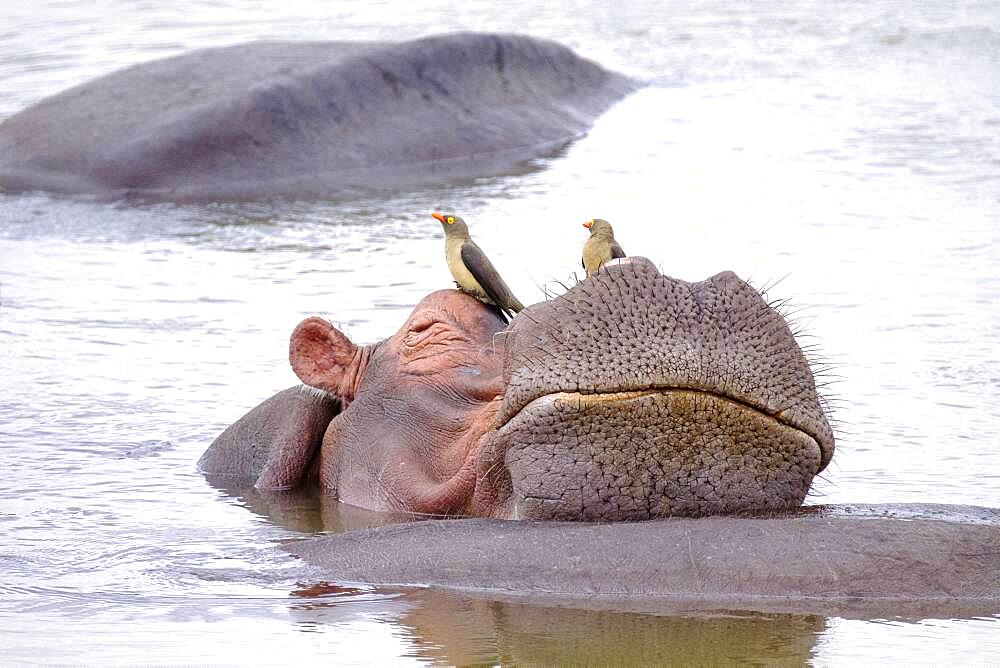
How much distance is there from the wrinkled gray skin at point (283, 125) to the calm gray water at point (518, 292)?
31 cm

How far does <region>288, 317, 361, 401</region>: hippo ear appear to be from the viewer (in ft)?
14.5

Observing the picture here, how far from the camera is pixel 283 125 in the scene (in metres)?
9.38

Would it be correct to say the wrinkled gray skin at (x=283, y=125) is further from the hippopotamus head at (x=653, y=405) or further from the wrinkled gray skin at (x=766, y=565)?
the wrinkled gray skin at (x=766, y=565)

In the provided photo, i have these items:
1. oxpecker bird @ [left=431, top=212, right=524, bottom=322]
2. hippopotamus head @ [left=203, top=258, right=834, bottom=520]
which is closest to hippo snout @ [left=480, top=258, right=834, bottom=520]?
hippopotamus head @ [left=203, top=258, right=834, bottom=520]

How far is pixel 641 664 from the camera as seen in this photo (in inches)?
127

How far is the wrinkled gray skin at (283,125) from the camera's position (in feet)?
30.0

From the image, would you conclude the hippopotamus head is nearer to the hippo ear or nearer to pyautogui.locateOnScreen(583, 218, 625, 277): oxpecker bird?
→ the hippo ear

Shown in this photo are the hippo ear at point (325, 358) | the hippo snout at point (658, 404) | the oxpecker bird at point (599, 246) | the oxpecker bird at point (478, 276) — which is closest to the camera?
the hippo snout at point (658, 404)

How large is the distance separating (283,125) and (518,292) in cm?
291

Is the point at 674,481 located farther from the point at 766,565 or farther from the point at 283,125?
the point at 283,125

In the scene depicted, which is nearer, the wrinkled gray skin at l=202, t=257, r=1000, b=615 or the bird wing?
the wrinkled gray skin at l=202, t=257, r=1000, b=615

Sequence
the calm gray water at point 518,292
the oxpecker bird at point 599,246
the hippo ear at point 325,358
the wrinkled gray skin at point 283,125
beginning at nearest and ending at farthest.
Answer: the calm gray water at point 518,292, the hippo ear at point 325,358, the oxpecker bird at point 599,246, the wrinkled gray skin at point 283,125

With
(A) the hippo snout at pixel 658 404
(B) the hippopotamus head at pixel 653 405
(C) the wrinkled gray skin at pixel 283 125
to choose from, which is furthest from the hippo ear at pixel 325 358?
(C) the wrinkled gray skin at pixel 283 125

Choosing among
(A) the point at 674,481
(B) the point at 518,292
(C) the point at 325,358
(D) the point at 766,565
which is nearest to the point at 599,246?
(C) the point at 325,358
